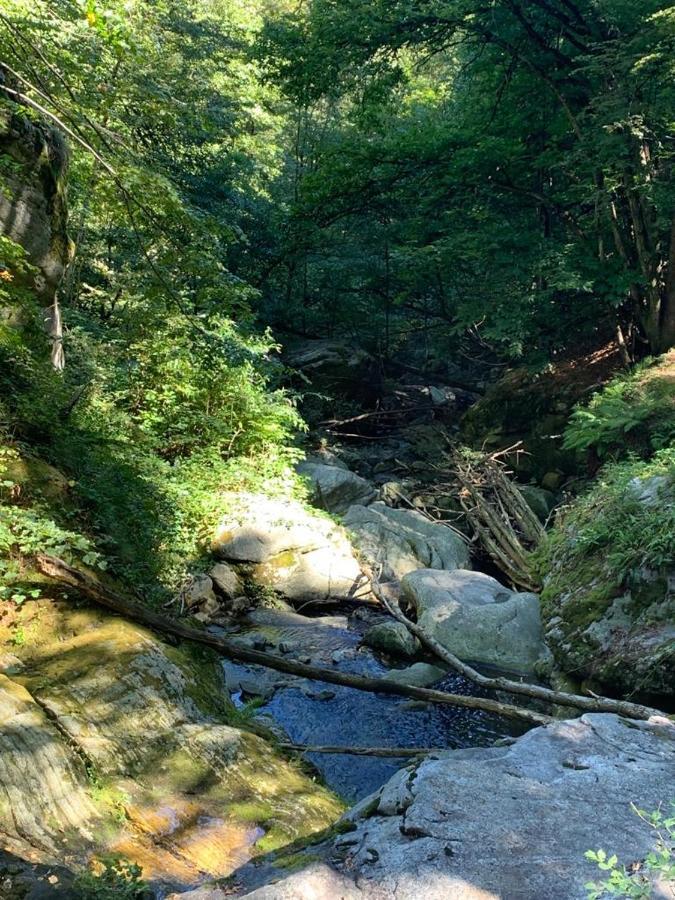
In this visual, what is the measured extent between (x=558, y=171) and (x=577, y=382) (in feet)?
15.3

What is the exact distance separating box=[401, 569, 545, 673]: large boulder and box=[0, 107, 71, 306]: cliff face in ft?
18.9

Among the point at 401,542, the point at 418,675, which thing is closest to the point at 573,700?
the point at 418,675

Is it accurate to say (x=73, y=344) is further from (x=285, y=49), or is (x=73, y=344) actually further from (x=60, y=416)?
(x=285, y=49)

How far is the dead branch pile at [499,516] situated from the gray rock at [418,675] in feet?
8.89

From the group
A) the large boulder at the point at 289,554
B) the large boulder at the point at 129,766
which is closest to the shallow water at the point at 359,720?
the large boulder at the point at 129,766

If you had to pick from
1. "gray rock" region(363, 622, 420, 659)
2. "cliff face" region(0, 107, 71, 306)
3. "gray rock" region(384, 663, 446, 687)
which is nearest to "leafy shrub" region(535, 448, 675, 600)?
"gray rock" region(384, 663, 446, 687)

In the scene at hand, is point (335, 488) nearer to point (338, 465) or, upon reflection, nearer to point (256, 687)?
point (338, 465)

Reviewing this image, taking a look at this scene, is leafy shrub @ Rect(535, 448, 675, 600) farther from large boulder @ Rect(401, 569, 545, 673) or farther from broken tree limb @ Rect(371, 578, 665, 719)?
broken tree limb @ Rect(371, 578, 665, 719)

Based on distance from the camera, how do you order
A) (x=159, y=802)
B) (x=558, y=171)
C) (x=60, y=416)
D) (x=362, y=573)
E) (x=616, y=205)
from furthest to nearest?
(x=558, y=171), (x=616, y=205), (x=362, y=573), (x=60, y=416), (x=159, y=802)

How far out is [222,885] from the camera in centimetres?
245

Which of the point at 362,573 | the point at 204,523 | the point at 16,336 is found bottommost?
the point at 362,573

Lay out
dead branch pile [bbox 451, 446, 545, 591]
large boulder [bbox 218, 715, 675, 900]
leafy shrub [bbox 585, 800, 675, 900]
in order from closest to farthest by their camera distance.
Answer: leafy shrub [bbox 585, 800, 675, 900], large boulder [bbox 218, 715, 675, 900], dead branch pile [bbox 451, 446, 545, 591]

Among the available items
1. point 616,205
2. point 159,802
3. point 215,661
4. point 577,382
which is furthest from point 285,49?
point 159,802

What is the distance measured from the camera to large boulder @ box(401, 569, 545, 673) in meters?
6.97
